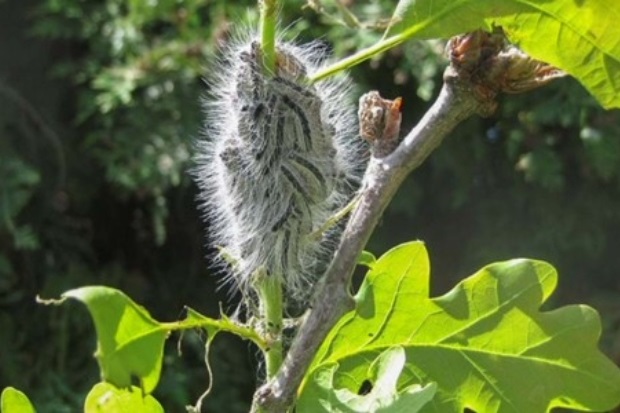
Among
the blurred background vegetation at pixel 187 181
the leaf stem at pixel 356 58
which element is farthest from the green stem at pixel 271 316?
the blurred background vegetation at pixel 187 181

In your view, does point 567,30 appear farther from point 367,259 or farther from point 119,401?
point 119,401

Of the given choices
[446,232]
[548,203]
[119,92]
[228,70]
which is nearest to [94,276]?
[119,92]

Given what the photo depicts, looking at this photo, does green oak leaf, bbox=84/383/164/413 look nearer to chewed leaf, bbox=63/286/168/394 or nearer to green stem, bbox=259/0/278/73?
chewed leaf, bbox=63/286/168/394

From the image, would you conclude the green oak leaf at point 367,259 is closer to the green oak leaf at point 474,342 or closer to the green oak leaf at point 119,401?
the green oak leaf at point 474,342

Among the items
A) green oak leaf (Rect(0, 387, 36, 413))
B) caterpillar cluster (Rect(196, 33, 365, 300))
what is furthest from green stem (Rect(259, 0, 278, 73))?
green oak leaf (Rect(0, 387, 36, 413))

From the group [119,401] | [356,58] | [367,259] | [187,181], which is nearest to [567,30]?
[356,58]

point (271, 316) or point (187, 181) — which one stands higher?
point (271, 316)
